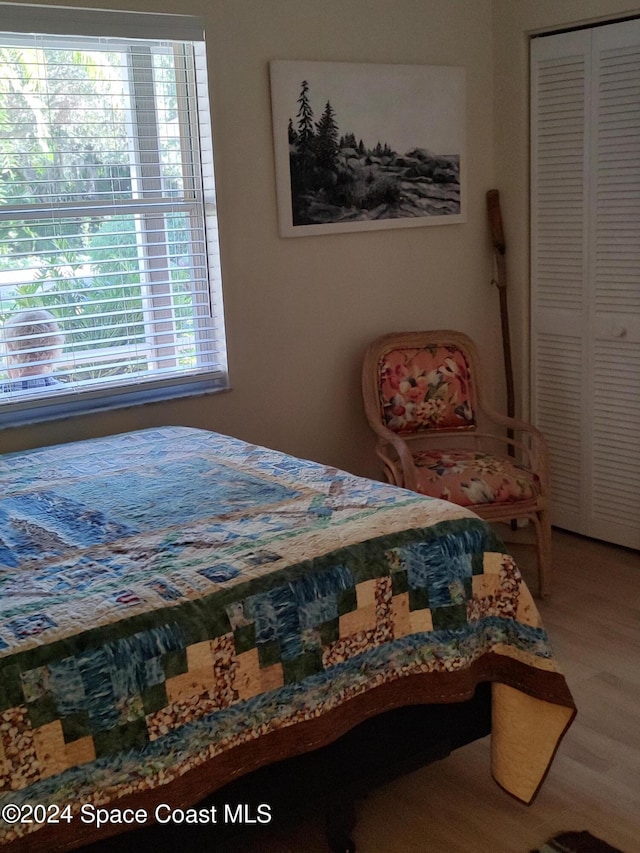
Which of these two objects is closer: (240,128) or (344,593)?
(344,593)

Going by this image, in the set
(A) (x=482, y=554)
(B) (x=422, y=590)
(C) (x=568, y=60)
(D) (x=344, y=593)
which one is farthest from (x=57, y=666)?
(C) (x=568, y=60)

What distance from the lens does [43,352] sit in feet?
10.1

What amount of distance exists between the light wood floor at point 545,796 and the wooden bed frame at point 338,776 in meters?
0.05

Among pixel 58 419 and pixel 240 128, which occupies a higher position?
pixel 240 128

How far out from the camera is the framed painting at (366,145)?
3.43 m

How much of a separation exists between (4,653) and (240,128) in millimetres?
2251

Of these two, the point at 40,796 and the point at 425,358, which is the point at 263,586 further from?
the point at 425,358

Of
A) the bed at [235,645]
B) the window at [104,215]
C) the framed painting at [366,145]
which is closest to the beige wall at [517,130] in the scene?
the framed painting at [366,145]

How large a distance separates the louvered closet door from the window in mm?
1390

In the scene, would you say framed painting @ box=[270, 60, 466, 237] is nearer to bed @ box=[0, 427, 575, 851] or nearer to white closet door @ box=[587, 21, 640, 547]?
white closet door @ box=[587, 21, 640, 547]

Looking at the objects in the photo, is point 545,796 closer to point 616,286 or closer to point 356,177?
point 616,286

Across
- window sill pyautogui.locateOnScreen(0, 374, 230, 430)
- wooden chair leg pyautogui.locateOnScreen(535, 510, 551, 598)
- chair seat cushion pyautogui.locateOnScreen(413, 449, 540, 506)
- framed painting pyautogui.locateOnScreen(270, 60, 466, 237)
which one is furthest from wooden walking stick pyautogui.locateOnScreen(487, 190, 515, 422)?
window sill pyautogui.locateOnScreen(0, 374, 230, 430)

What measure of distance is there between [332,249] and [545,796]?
2.06 metres

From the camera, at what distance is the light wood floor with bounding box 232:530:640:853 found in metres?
2.17
